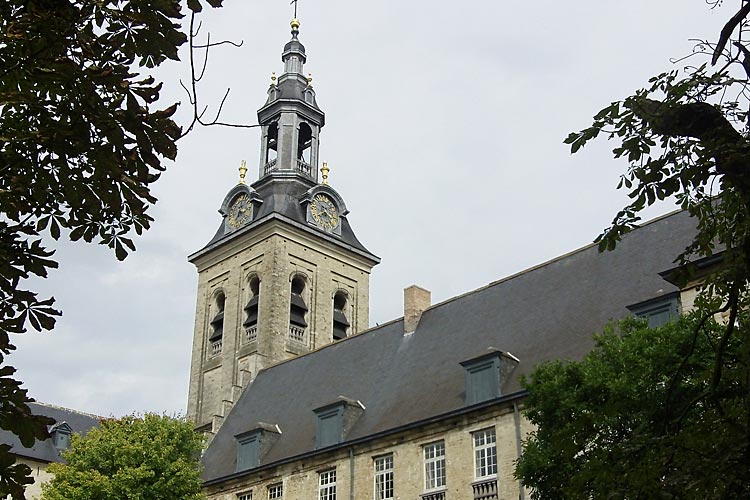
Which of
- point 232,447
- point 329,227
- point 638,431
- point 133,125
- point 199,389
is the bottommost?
point 638,431

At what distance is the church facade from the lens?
23875mm

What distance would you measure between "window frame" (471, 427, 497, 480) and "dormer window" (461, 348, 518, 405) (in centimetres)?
80

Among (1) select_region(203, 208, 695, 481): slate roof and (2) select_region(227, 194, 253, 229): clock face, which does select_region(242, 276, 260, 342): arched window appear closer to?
(2) select_region(227, 194, 253, 229): clock face

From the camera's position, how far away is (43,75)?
482 cm

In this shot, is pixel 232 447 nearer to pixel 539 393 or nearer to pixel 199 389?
pixel 199 389

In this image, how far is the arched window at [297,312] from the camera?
4247 cm

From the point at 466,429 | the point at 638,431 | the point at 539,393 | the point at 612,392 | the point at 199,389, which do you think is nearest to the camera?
the point at 638,431

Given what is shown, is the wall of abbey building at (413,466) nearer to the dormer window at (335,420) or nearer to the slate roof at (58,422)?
the dormer window at (335,420)

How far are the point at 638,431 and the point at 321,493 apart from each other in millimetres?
20998

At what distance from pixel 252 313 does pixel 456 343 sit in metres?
17.4

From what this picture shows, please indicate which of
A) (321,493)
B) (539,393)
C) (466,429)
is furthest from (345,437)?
(539,393)

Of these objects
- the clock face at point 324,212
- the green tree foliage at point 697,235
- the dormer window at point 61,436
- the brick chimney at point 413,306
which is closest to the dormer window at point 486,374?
the brick chimney at point 413,306

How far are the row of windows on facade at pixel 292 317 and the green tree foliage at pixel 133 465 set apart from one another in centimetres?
1439

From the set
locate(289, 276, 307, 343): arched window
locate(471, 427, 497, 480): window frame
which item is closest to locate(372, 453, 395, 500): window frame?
locate(471, 427, 497, 480): window frame
